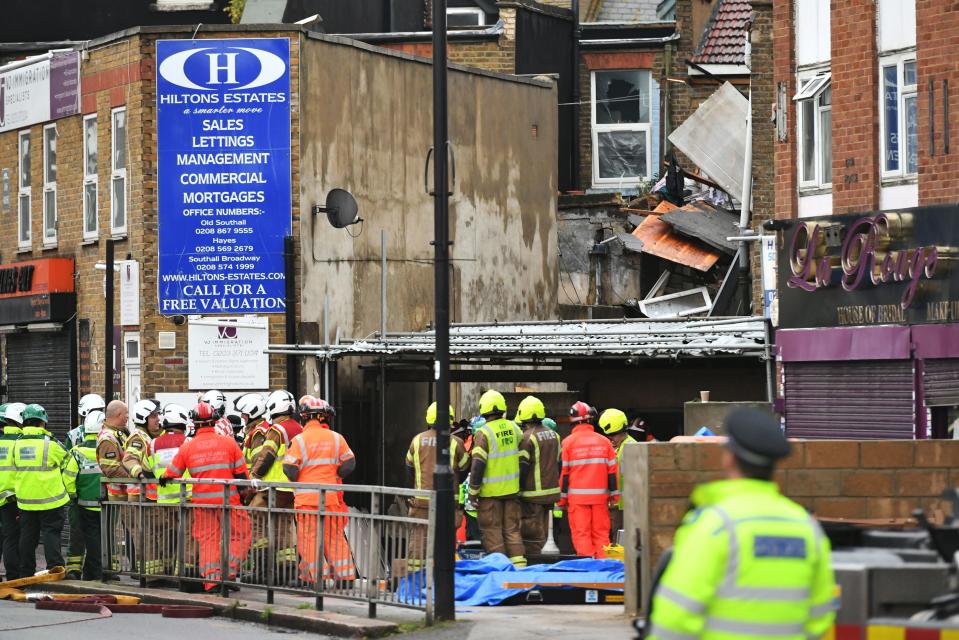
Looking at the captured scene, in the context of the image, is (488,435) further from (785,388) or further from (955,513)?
(955,513)

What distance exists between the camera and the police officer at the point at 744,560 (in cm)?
583

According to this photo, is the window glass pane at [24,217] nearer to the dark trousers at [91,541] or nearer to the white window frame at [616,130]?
the dark trousers at [91,541]

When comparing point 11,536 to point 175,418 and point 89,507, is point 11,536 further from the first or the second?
point 175,418

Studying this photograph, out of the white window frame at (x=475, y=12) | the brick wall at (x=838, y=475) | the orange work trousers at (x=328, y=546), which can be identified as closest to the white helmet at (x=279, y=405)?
the orange work trousers at (x=328, y=546)

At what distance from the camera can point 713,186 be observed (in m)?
28.8

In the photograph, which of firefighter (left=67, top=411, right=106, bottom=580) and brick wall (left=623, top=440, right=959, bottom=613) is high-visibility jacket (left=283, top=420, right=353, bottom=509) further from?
brick wall (left=623, top=440, right=959, bottom=613)

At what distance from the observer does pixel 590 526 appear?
17906 millimetres

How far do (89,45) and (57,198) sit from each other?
269cm

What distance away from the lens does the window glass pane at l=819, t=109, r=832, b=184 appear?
2056 cm

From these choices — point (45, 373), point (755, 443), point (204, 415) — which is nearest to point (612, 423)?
point (204, 415)

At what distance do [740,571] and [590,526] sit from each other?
12.1 metres

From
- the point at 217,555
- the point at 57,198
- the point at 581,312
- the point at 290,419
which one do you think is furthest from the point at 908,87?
the point at 57,198

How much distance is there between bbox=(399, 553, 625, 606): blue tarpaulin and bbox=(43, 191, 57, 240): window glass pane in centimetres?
1261

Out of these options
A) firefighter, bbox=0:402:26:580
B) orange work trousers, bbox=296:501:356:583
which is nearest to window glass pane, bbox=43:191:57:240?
firefighter, bbox=0:402:26:580
